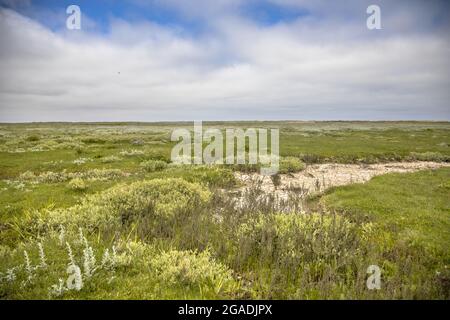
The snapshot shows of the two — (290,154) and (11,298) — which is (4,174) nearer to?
(11,298)

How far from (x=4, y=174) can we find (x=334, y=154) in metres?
28.7

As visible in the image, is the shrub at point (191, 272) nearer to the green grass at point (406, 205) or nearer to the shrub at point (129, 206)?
the shrub at point (129, 206)

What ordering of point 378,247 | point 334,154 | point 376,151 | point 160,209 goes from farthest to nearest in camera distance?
point 376,151
point 334,154
point 160,209
point 378,247

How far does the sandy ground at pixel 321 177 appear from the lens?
1771 centimetres

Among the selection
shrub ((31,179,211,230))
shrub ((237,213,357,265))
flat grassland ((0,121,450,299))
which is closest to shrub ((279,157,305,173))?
flat grassland ((0,121,450,299))

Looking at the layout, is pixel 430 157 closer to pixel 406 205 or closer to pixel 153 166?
pixel 406 205

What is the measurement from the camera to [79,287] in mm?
6082

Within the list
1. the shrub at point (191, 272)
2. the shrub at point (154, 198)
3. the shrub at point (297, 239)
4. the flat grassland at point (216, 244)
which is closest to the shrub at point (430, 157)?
the flat grassland at point (216, 244)

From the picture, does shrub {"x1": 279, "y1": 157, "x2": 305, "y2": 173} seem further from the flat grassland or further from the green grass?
the flat grassland

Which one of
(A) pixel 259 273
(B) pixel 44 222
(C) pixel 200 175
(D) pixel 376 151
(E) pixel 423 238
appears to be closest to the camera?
(A) pixel 259 273

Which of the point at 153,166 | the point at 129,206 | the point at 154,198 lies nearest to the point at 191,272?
the point at 129,206

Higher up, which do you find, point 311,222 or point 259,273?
point 311,222

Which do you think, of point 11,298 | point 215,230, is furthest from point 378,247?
point 11,298

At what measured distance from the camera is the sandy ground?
58.1 feet
